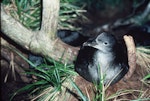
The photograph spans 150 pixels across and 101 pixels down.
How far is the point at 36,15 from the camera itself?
5.55 metres

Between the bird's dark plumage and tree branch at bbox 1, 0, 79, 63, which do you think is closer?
the bird's dark plumage

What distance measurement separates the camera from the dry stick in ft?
→ 14.1

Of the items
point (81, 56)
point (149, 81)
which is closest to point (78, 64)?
point (81, 56)

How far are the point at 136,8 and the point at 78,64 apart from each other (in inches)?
138

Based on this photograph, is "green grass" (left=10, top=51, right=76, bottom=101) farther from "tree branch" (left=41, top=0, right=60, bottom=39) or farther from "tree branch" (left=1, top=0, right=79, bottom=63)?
"tree branch" (left=41, top=0, right=60, bottom=39)

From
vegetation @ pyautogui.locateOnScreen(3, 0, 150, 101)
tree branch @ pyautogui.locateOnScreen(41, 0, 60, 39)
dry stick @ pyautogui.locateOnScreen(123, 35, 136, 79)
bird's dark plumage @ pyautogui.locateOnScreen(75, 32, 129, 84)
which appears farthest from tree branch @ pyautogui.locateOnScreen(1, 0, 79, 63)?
dry stick @ pyautogui.locateOnScreen(123, 35, 136, 79)

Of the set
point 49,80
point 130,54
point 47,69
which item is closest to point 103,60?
point 130,54

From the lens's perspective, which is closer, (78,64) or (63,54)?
(78,64)

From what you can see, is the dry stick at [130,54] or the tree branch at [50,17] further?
the tree branch at [50,17]

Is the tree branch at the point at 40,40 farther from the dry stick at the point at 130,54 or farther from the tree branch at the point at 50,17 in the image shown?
the dry stick at the point at 130,54

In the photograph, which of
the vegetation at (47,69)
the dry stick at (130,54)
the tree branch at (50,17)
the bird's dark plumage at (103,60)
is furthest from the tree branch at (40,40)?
the dry stick at (130,54)

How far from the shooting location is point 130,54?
447 cm

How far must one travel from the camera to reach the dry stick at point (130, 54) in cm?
431

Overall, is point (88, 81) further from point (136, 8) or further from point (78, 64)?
point (136, 8)
